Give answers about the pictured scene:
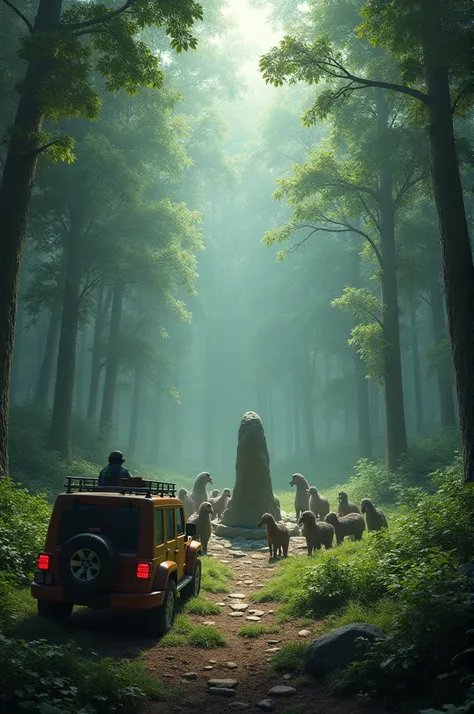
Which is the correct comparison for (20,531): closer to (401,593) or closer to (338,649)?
(338,649)

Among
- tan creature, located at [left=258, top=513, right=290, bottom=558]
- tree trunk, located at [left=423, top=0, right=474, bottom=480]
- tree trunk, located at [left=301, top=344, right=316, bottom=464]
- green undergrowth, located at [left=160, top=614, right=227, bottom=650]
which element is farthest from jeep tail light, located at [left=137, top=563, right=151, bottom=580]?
tree trunk, located at [left=301, top=344, right=316, bottom=464]

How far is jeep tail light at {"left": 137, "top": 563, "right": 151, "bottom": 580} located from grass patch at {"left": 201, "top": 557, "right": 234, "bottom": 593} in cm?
364

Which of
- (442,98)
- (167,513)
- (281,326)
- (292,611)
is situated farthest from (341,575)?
(281,326)

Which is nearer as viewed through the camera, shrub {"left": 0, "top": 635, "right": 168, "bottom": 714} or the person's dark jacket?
shrub {"left": 0, "top": 635, "right": 168, "bottom": 714}

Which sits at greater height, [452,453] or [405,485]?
[452,453]

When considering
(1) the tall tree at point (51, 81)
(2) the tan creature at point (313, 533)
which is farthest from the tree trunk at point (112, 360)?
(2) the tan creature at point (313, 533)

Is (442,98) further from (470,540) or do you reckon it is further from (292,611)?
(292,611)

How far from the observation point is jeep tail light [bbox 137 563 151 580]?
21.3 feet

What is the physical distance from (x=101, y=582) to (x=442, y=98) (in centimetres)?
1041

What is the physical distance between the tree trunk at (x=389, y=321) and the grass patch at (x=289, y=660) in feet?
44.6

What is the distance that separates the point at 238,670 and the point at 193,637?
1042mm

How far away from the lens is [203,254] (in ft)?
163

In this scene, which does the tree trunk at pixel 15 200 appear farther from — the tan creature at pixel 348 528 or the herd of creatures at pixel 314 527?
the tan creature at pixel 348 528

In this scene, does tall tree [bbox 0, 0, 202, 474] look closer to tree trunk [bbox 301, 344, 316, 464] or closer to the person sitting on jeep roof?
the person sitting on jeep roof
